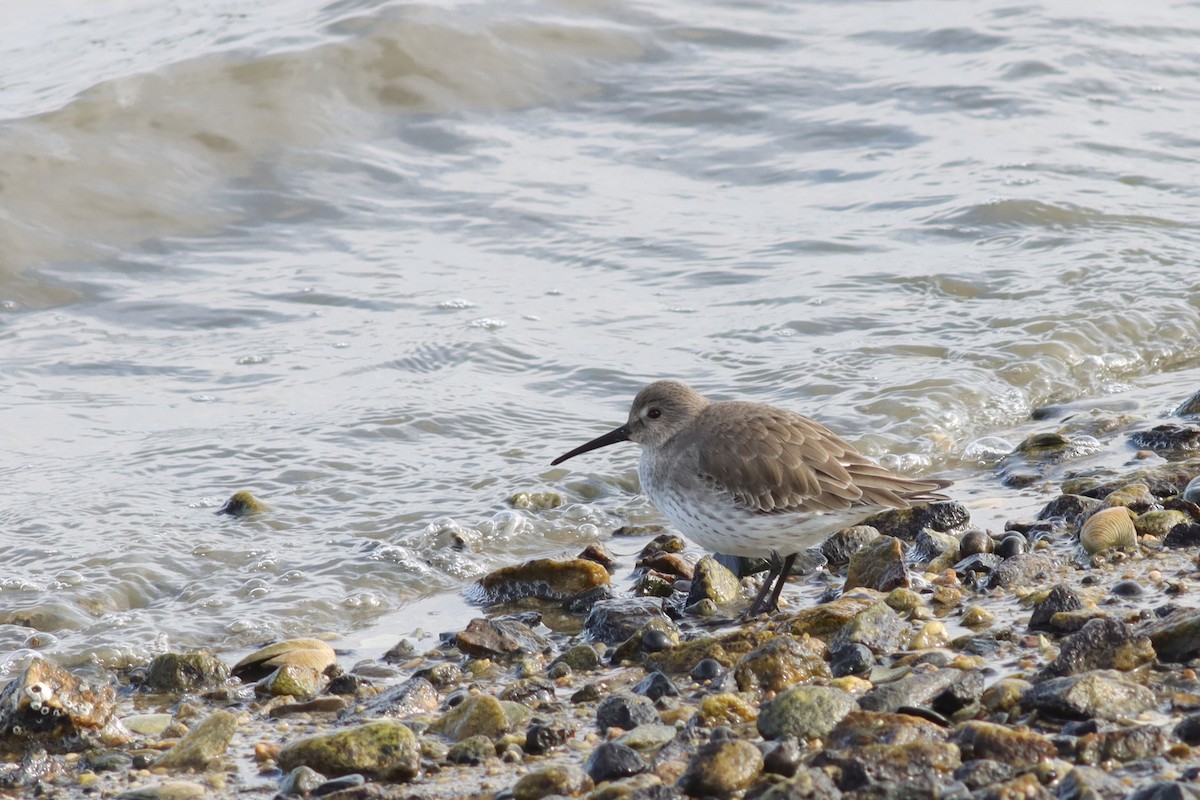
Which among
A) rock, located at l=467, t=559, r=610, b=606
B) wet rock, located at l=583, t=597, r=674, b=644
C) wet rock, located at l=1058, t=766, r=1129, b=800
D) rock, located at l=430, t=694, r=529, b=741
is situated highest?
wet rock, located at l=1058, t=766, r=1129, b=800

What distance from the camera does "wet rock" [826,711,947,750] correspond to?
4.40m

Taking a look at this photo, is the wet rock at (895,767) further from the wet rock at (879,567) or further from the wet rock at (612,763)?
the wet rock at (879,567)

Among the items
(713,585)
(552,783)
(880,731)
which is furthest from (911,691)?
(713,585)

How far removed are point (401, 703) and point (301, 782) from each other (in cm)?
73

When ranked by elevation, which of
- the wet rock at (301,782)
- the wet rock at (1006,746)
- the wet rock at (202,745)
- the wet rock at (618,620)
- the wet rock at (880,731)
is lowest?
the wet rock at (618,620)

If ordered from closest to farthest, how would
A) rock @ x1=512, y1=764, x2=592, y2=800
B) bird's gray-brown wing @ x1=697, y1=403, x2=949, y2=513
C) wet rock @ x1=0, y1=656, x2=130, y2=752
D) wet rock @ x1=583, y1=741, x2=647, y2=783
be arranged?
rock @ x1=512, y1=764, x2=592, y2=800 < wet rock @ x1=583, y1=741, x2=647, y2=783 < wet rock @ x1=0, y1=656, x2=130, y2=752 < bird's gray-brown wing @ x1=697, y1=403, x2=949, y2=513

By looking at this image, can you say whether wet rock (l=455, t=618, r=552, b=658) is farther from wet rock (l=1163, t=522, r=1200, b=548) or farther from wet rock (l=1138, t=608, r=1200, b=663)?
wet rock (l=1163, t=522, r=1200, b=548)

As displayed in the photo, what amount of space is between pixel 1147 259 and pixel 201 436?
23.4 ft

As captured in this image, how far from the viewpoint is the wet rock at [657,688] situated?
521 cm

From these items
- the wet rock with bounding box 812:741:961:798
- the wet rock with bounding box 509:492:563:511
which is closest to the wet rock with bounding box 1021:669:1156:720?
the wet rock with bounding box 812:741:961:798

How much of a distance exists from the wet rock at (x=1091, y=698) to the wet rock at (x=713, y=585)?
6.68 feet

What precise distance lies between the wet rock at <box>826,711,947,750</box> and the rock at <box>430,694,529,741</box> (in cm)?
114

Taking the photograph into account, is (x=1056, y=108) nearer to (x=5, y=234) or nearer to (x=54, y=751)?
(x=5, y=234)

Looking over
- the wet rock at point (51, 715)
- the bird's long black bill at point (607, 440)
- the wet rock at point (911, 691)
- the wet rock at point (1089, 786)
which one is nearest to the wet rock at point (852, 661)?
A: the wet rock at point (911, 691)
